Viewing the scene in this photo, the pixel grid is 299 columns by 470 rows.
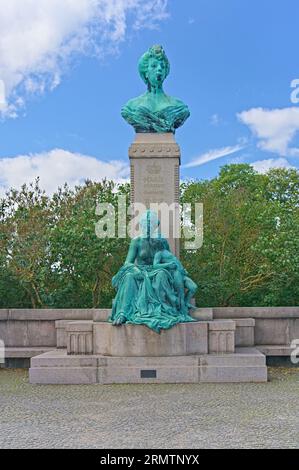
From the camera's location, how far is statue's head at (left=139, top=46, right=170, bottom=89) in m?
12.8

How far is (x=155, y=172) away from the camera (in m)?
12.4

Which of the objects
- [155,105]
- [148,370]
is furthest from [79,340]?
[155,105]

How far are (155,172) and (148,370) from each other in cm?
463

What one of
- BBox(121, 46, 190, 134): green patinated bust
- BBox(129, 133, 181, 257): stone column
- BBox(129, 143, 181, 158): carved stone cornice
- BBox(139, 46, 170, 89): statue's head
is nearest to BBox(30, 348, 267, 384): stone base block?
BBox(129, 133, 181, 257): stone column

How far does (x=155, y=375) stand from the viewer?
31.1 ft

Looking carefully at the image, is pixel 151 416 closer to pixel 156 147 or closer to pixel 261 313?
pixel 261 313

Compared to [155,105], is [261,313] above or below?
below

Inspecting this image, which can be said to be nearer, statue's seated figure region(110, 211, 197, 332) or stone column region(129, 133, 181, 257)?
statue's seated figure region(110, 211, 197, 332)

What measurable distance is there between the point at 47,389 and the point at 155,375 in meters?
1.77

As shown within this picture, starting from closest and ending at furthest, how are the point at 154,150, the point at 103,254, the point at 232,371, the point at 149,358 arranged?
1. the point at 232,371
2. the point at 149,358
3. the point at 154,150
4. the point at 103,254

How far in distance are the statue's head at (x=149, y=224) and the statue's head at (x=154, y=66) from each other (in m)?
3.68

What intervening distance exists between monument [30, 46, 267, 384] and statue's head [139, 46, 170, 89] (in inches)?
149

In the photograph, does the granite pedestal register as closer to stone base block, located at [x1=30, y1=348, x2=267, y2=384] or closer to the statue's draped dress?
stone base block, located at [x1=30, y1=348, x2=267, y2=384]

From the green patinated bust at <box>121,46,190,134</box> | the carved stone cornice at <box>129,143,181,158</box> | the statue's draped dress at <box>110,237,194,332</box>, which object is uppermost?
the green patinated bust at <box>121,46,190,134</box>
